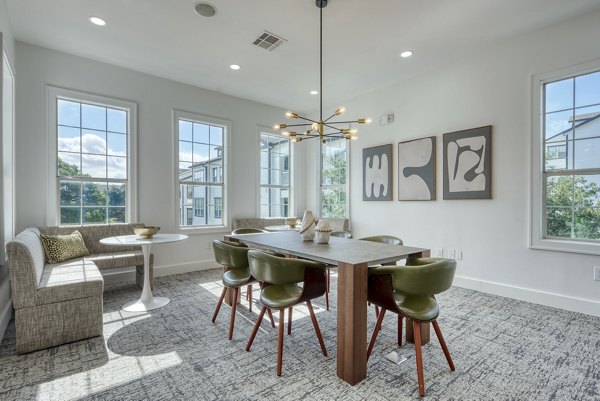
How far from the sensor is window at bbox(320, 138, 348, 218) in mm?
5664

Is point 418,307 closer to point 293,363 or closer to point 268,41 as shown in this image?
point 293,363

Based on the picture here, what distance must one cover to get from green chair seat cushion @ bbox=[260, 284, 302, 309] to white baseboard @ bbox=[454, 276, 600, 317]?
109 inches

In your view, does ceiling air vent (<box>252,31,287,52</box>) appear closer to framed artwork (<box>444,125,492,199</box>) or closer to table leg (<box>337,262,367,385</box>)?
framed artwork (<box>444,125,492,199</box>)

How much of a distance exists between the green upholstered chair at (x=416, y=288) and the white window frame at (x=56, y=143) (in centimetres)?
374

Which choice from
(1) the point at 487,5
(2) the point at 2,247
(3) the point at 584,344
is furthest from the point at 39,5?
(3) the point at 584,344

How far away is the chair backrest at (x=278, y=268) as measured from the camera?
2.02m

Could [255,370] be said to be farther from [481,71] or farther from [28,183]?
[481,71]

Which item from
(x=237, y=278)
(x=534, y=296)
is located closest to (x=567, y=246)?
(x=534, y=296)

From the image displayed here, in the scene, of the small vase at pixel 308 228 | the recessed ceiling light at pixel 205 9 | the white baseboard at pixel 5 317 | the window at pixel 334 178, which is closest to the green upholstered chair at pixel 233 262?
the small vase at pixel 308 228

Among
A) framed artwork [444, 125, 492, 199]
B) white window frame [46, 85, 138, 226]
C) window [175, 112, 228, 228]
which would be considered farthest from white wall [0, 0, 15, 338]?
framed artwork [444, 125, 492, 199]

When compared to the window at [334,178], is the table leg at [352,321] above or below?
below

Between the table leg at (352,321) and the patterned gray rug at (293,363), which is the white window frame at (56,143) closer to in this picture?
the patterned gray rug at (293,363)

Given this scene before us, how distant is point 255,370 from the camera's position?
2039mm

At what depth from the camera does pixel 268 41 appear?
3486 millimetres
